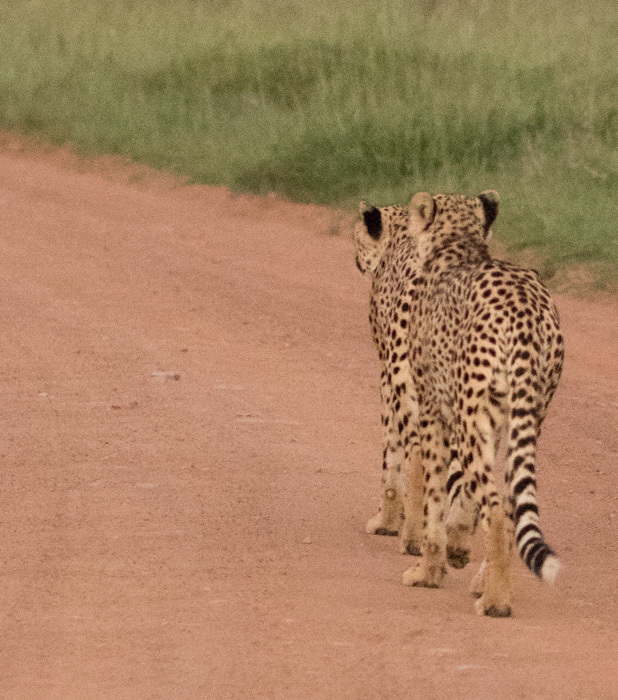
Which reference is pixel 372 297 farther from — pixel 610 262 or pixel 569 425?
pixel 610 262

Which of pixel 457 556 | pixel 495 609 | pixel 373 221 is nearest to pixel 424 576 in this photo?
pixel 457 556

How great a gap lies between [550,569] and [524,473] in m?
0.41

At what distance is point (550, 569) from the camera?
152 inches

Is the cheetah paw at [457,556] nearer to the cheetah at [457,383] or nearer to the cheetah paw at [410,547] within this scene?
the cheetah at [457,383]

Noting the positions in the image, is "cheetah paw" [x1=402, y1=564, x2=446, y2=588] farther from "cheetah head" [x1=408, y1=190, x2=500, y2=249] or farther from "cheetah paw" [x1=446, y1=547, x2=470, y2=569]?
"cheetah head" [x1=408, y1=190, x2=500, y2=249]

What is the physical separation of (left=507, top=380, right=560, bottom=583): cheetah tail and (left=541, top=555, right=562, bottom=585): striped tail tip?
0.22 ft

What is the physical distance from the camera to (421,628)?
13.5ft

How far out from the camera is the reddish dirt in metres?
3.80

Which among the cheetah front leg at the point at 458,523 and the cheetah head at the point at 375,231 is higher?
the cheetah head at the point at 375,231

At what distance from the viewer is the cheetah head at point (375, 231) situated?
566 cm

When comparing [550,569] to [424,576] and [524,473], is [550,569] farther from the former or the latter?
[424,576]

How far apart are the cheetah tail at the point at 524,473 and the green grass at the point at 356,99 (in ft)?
18.0

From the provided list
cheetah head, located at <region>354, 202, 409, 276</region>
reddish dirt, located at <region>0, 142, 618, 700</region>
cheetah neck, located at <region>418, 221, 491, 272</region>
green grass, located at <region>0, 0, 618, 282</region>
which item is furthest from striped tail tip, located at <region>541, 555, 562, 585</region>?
green grass, located at <region>0, 0, 618, 282</region>

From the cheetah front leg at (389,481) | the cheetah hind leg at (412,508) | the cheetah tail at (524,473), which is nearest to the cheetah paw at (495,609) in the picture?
the cheetah tail at (524,473)
